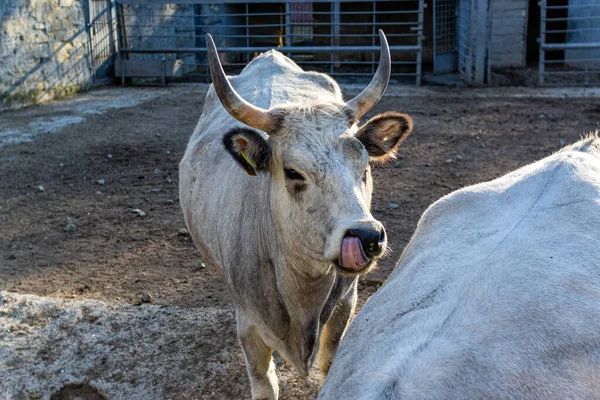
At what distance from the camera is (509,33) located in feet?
54.4

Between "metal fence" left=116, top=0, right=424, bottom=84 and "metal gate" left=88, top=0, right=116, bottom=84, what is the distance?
0.27 meters

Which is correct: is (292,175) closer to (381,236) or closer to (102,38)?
(381,236)

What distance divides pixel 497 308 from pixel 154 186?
637cm

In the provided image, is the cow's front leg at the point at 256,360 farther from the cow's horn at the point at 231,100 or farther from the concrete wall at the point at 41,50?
the concrete wall at the point at 41,50

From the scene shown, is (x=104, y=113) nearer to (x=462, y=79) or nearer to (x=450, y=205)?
(x=462, y=79)

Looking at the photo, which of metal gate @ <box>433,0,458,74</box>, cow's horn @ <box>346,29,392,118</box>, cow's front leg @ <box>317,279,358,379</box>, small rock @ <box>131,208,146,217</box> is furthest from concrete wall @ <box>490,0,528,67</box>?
cow's front leg @ <box>317,279,358,379</box>

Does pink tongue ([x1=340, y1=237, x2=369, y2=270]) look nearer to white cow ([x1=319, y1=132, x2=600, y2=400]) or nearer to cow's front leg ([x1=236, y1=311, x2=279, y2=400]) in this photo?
white cow ([x1=319, y1=132, x2=600, y2=400])

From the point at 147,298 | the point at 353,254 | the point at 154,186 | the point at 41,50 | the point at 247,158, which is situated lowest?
the point at 147,298

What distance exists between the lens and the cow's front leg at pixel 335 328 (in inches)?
152

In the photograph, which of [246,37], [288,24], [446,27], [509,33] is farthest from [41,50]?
[509,33]

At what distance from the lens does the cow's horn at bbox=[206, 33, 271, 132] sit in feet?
10.9

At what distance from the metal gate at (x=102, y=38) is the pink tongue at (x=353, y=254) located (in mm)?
13082

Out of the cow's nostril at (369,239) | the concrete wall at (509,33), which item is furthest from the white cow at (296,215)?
the concrete wall at (509,33)

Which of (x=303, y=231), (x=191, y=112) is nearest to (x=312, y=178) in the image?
(x=303, y=231)
